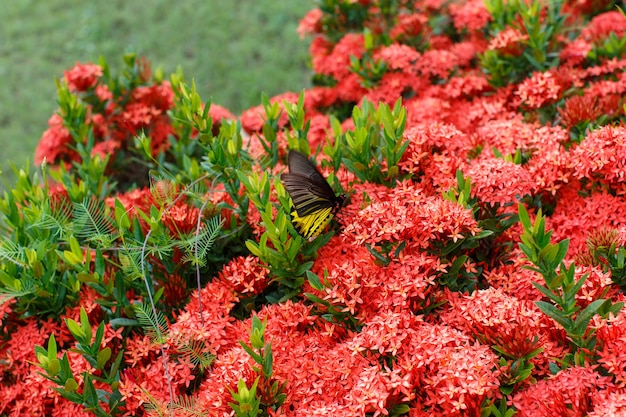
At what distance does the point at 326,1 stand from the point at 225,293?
271 centimetres

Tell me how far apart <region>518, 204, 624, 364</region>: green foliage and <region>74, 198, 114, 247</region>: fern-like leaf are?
1759mm

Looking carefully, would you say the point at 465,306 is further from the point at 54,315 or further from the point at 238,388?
the point at 54,315

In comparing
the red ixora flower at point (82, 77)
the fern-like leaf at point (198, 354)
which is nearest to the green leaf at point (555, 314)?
the fern-like leaf at point (198, 354)

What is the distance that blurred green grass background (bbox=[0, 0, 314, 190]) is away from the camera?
281 inches

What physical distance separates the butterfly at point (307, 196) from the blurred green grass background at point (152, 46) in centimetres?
439

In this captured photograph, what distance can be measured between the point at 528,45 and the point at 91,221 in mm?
2584

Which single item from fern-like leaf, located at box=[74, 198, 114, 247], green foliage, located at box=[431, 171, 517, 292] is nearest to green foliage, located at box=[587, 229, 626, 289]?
green foliage, located at box=[431, 171, 517, 292]

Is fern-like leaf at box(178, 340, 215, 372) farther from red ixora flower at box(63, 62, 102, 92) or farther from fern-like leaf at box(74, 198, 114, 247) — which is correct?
red ixora flower at box(63, 62, 102, 92)

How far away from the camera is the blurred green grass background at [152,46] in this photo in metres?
7.13

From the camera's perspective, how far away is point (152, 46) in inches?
306

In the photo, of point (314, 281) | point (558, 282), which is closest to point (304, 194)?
point (314, 281)

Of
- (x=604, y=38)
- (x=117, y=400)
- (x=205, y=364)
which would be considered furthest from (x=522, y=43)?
(x=117, y=400)

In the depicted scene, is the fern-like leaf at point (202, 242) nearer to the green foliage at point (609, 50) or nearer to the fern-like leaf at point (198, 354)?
the fern-like leaf at point (198, 354)

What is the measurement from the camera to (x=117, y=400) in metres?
2.41
